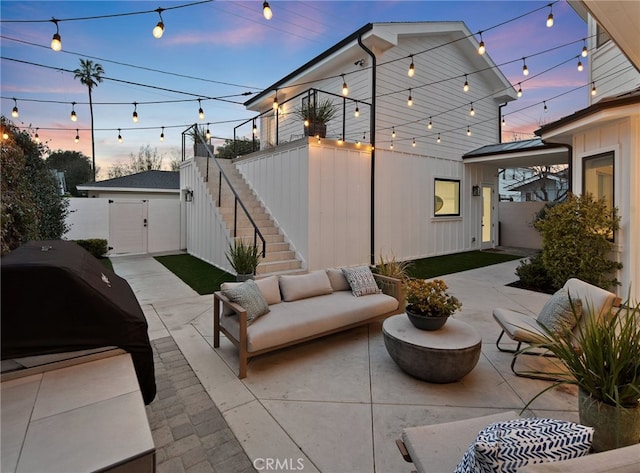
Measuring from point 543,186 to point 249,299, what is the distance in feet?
56.2

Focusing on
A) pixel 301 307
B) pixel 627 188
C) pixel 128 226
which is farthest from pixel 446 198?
pixel 128 226

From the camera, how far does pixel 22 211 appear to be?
4531 mm

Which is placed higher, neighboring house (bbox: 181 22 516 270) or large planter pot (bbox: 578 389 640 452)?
neighboring house (bbox: 181 22 516 270)

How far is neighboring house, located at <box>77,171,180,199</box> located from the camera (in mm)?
13523

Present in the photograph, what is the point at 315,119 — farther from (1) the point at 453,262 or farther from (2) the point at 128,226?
(2) the point at 128,226

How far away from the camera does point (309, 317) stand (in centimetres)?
348

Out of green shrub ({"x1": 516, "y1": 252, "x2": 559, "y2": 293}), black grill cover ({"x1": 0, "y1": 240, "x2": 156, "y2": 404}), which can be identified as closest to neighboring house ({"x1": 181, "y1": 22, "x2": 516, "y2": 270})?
green shrub ({"x1": 516, "y1": 252, "x2": 559, "y2": 293})

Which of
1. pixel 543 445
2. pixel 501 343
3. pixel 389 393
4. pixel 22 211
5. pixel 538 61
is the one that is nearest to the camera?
pixel 543 445

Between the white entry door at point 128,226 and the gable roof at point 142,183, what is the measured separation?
3.98 metres

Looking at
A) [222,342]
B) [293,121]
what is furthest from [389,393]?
[293,121]

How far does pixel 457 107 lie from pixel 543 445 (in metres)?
11.6

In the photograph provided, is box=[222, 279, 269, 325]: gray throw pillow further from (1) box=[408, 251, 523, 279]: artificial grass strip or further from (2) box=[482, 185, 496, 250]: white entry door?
(2) box=[482, 185, 496, 250]: white entry door

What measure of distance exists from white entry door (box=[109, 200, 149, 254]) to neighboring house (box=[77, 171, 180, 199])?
3.98 m

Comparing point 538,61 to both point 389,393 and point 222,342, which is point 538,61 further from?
point 222,342
